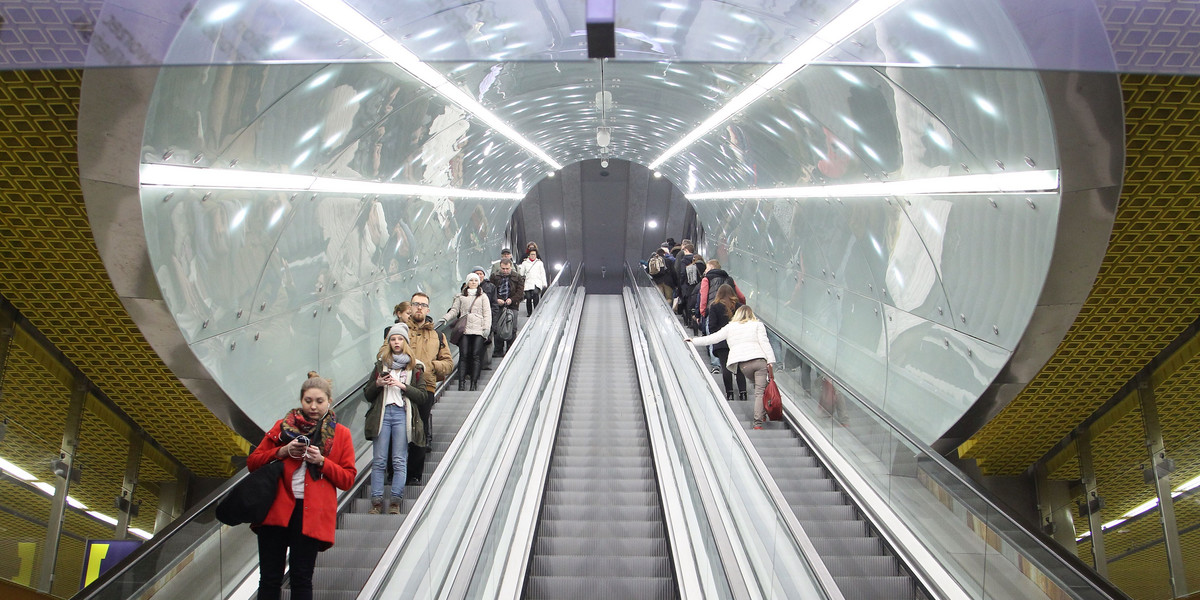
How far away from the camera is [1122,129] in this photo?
418 cm

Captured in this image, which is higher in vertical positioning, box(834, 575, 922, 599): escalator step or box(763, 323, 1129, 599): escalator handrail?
box(763, 323, 1129, 599): escalator handrail

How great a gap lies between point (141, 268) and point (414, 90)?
420 cm

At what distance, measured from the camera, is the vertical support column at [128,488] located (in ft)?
24.6

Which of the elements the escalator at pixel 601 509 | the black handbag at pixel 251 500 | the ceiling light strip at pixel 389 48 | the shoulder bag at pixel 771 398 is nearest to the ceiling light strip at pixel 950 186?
the shoulder bag at pixel 771 398

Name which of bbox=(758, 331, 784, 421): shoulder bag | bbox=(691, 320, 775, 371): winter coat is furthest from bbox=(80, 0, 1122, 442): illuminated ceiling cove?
bbox=(691, 320, 775, 371): winter coat

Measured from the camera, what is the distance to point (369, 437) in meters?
5.82

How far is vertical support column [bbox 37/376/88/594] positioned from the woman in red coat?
12.5ft

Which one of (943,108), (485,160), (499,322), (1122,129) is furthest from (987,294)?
(485,160)

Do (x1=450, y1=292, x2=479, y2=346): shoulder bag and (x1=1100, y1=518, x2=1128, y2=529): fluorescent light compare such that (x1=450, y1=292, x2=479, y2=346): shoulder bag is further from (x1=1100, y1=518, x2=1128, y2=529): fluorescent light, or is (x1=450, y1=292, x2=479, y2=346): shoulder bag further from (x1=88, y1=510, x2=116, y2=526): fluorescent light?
(x1=1100, y1=518, x2=1128, y2=529): fluorescent light

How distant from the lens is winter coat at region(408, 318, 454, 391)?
22.6ft

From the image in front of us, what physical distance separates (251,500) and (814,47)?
492 centimetres

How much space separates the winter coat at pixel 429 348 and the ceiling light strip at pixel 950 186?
13.6 ft

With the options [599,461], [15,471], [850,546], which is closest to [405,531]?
[850,546]

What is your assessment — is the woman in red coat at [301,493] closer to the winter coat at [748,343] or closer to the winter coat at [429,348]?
the winter coat at [429,348]
